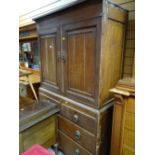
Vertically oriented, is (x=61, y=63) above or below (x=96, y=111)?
above

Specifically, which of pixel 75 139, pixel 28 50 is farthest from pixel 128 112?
pixel 28 50

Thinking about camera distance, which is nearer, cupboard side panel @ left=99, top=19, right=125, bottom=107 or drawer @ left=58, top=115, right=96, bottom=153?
cupboard side panel @ left=99, top=19, right=125, bottom=107

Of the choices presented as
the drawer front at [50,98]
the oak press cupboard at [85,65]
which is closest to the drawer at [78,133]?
the oak press cupboard at [85,65]

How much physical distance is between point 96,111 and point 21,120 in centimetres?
69

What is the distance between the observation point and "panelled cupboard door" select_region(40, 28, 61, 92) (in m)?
1.46

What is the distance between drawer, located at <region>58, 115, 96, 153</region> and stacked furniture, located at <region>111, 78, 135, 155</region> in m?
0.20

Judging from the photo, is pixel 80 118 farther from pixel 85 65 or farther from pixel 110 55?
pixel 110 55

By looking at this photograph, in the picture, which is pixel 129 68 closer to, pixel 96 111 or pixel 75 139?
pixel 96 111

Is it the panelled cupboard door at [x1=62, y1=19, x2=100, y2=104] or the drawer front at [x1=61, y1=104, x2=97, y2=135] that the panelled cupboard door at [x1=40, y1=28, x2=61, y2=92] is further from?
the drawer front at [x1=61, y1=104, x2=97, y2=135]

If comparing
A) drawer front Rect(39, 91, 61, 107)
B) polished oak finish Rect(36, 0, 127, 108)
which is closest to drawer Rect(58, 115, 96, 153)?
drawer front Rect(39, 91, 61, 107)

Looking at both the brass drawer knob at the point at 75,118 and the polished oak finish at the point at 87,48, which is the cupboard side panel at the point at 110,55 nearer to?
the polished oak finish at the point at 87,48

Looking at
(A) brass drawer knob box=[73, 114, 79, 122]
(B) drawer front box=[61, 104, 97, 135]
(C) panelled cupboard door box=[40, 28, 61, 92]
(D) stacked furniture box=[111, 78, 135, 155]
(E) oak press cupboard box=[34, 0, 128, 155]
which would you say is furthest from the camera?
(C) panelled cupboard door box=[40, 28, 61, 92]

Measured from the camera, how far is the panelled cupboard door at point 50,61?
4.80 ft
